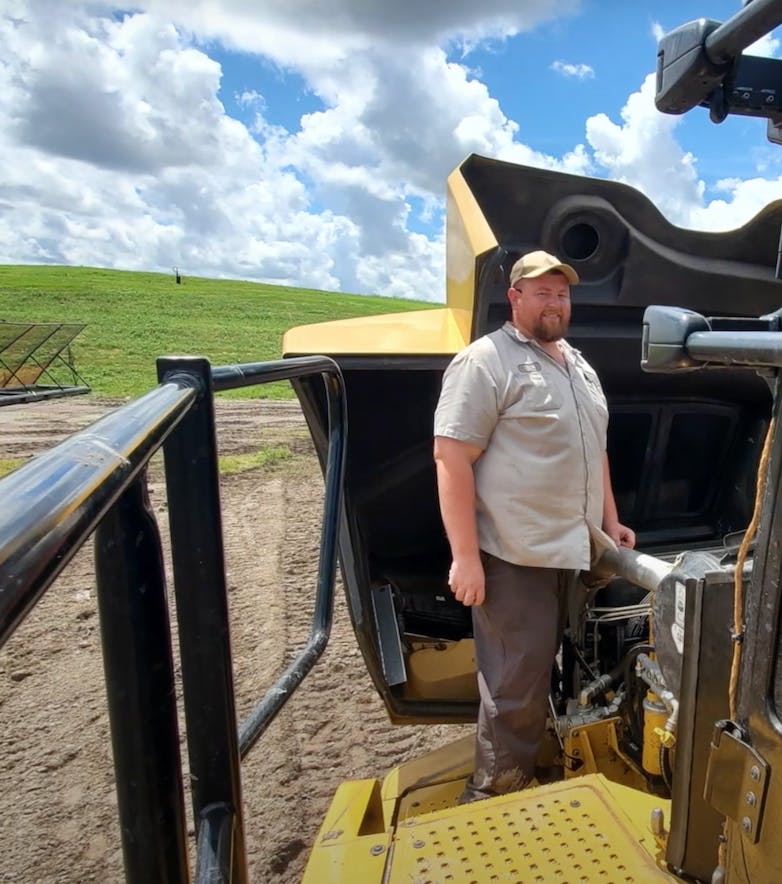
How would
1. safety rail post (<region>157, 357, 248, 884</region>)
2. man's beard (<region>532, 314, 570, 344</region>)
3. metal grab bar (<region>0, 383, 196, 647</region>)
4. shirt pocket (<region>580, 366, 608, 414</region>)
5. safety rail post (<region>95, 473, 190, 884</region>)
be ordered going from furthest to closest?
1. shirt pocket (<region>580, 366, 608, 414</region>)
2. man's beard (<region>532, 314, 570, 344</region>)
3. safety rail post (<region>157, 357, 248, 884</region>)
4. safety rail post (<region>95, 473, 190, 884</region>)
5. metal grab bar (<region>0, 383, 196, 647</region>)

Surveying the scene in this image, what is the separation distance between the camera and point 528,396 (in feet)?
8.21

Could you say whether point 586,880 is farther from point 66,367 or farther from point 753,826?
point 66,367

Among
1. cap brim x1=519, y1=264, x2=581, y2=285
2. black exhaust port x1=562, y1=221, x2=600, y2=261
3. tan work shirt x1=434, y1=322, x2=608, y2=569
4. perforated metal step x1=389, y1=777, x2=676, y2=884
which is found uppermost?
black exhaust port x1=562, y1=221, x2=600, y2=261

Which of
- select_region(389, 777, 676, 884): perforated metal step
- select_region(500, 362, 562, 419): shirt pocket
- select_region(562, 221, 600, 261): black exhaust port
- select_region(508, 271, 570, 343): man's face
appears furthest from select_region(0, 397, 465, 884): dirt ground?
select_region(562, 221, 600, 261): black exhaust port

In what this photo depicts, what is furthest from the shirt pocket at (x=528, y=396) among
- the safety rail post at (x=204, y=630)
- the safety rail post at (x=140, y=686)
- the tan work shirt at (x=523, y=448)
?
the safety rail post at (x=140, y=686)

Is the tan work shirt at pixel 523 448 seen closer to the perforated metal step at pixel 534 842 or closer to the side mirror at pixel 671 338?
the perforated metal step at pixel 534 842

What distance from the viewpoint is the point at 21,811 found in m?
3.06

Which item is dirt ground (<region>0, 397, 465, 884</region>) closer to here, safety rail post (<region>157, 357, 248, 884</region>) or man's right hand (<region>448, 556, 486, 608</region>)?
safety rail post (<region>157, 357, 248, 884</region>)

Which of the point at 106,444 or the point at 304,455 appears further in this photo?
the point at 304,455

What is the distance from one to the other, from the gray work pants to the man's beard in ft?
2.47

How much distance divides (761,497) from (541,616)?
1512 millimetres

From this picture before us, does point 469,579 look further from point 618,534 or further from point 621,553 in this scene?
point 618,534

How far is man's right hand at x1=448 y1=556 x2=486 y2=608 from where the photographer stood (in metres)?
2.49

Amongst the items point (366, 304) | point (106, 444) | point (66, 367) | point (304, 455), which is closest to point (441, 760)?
point (106, 444)
